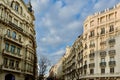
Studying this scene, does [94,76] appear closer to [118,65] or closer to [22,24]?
[118,65]

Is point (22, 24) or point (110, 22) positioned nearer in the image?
point (22, 24)

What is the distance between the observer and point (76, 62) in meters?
74.6

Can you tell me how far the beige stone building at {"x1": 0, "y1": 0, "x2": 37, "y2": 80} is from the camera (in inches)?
1756

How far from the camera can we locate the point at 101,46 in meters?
59.3

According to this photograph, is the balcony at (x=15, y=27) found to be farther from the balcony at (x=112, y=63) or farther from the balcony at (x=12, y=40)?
the balcony at (x=112, y=63)

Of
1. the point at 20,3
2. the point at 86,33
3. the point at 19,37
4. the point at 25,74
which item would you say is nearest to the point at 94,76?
the point at 86,33

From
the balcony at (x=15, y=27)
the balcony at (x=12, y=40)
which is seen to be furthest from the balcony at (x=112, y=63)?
the balcony at (x=15, y=27)

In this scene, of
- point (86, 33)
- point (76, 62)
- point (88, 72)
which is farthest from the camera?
point (76, 62)

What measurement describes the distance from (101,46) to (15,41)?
75.3 feet

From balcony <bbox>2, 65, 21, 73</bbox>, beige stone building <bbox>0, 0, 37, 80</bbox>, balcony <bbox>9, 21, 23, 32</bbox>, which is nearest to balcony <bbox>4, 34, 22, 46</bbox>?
beige stone building <bbox>0, 0, 37, 80</bbox>

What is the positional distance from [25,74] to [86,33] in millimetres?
22226

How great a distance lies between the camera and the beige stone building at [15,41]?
146 feet

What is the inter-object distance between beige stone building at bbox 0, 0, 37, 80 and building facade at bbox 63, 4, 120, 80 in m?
15.5

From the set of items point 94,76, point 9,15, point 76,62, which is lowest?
point 94,76
